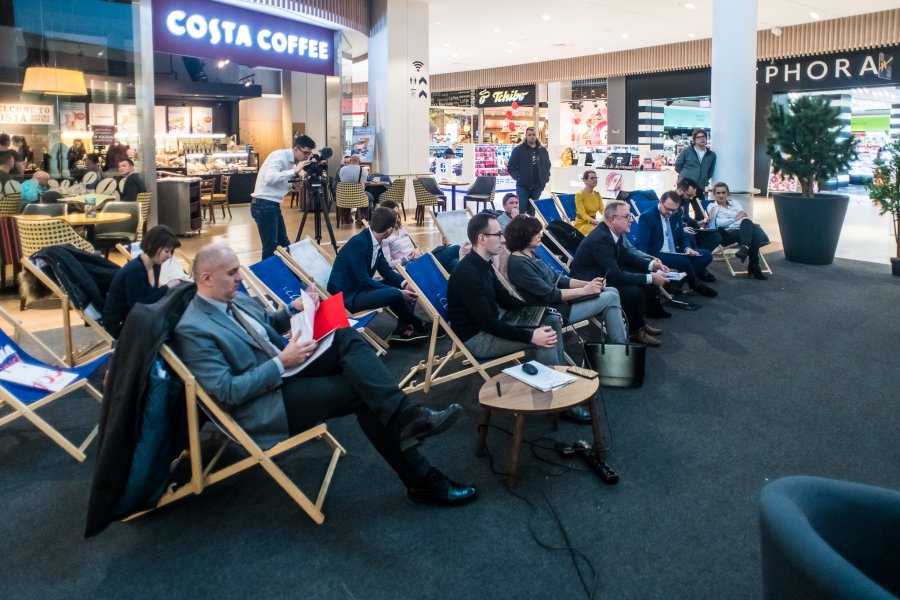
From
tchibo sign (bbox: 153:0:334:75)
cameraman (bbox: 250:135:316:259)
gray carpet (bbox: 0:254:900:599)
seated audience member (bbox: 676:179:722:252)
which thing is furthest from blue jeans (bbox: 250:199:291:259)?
tchibo sign (bbox: 153:0:334:75)

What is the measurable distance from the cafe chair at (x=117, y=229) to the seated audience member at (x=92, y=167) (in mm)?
1204

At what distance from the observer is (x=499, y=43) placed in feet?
58.4

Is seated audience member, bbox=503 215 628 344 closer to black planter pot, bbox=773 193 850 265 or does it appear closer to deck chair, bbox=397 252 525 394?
deck chair, bbox=397 252 525 394

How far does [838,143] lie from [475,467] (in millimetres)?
7217

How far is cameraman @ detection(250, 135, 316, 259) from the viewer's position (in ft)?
23.3

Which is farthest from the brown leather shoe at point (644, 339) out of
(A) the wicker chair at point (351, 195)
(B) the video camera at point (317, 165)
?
(A) the wicker chair at point (351, 195)

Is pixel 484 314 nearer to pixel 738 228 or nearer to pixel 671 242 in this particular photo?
pixel 671 242

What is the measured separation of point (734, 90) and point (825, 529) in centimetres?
939

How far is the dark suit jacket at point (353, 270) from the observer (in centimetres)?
493

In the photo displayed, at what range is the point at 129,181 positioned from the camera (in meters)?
9.56

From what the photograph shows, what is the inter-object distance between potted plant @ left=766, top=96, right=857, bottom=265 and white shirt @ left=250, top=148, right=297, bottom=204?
5567mm

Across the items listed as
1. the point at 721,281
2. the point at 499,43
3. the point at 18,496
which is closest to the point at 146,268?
the point at 18,496

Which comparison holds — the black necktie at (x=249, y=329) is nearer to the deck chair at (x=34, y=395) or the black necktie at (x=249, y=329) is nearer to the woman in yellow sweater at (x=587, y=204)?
the deck chair at (x=34, y=395)

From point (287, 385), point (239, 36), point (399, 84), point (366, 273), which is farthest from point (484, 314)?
point (399, 84)
